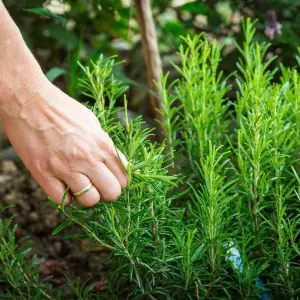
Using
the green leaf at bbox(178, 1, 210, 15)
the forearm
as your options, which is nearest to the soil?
the forearm

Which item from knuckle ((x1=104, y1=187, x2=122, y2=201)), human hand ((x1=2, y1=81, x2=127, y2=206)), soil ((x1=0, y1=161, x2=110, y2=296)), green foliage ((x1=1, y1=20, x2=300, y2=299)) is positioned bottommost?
soil ((x1=0, y1=161, x2=110, y2=296))

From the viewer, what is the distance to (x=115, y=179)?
3.39ft

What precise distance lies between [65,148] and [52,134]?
0.04 meters

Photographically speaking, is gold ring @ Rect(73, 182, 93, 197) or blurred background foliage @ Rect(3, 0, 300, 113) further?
blurred background foliage @ Rect(3, 0, 300, 113)

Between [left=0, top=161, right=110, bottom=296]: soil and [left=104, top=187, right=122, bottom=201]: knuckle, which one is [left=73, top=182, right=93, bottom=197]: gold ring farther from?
[left=0, top=161, right=110, bottom=296]: soil

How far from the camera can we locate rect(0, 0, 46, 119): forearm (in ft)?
3.47

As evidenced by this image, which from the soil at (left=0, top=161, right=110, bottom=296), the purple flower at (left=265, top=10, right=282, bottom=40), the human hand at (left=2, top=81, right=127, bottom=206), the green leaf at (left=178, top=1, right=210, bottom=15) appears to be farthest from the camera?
the green leaf at (left=178, top=1, right=210, bottom=15)

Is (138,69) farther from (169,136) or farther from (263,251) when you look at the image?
(263,251)

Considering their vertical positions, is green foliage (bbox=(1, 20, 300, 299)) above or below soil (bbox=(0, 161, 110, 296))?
above

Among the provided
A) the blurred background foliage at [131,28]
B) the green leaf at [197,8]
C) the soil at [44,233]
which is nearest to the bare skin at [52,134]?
the soil at [44,233]

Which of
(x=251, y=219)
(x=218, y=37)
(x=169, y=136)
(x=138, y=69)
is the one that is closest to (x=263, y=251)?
(x=251, y=219)

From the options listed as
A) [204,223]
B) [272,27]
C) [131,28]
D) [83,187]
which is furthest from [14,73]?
[131,28]

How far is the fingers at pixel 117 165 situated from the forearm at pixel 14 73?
0.59 feet

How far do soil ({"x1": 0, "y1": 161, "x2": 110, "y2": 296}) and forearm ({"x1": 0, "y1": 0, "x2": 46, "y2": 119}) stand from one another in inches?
22.8
